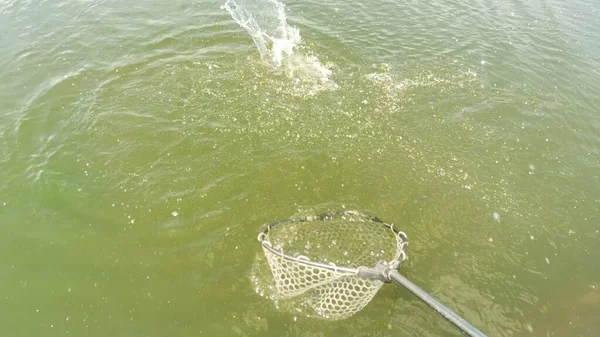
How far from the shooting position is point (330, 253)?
6664mm

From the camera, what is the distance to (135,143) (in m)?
8.44

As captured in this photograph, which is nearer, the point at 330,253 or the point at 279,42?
the point at 330,253

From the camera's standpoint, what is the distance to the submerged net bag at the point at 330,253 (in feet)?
17.9

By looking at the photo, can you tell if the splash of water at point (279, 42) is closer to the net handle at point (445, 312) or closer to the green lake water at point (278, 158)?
the green lake water at point (278, 158)

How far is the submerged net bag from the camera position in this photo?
17.9 feet

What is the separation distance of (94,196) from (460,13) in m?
12.0

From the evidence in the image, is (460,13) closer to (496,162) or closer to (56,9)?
(496,162)

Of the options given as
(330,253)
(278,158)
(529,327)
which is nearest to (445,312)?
(330,253)

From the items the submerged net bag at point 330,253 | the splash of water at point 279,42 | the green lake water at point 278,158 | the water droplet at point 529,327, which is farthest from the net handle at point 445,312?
the splash of water at point 279,42

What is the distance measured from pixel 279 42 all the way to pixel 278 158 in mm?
4432

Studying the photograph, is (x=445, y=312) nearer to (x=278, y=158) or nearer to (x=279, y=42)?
(x=278, y=158)

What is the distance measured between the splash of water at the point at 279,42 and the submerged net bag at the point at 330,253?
413 centimetres

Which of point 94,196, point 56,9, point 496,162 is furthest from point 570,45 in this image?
point 56,9

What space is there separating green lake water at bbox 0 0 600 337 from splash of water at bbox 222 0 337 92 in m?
0.07
